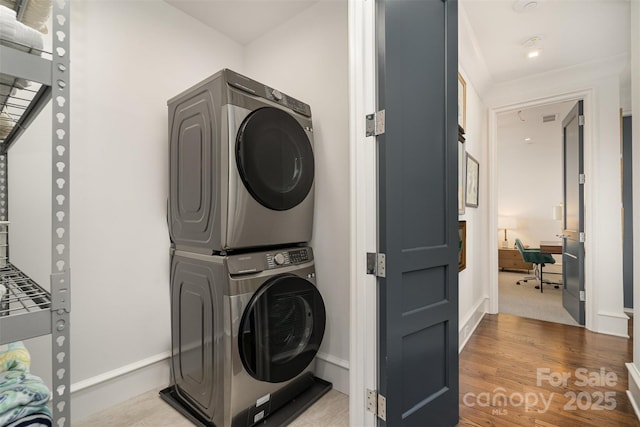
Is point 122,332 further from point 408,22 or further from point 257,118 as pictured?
point 408,22

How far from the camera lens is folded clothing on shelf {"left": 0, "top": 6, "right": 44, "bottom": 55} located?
0.64 metres

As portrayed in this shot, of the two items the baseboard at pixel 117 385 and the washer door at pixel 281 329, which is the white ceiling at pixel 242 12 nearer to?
the washer door at pixel 281 329

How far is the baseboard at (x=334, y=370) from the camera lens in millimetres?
1928

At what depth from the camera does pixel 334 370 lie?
6.51 feet

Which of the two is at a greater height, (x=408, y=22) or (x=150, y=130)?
(x=408, y=22)

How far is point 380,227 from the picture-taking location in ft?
4.24

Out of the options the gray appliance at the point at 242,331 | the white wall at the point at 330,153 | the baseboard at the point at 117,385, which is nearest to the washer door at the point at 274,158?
the white wall at the point at 330,153

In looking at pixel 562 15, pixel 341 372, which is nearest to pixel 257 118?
pixel 341 372

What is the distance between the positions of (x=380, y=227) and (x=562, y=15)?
2555mm

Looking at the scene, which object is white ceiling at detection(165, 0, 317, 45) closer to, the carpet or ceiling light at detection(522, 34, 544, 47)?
ceiling light at detection(522, 34, 544, 47)

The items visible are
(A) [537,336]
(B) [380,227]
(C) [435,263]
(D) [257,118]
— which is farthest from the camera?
(A) [537,336]

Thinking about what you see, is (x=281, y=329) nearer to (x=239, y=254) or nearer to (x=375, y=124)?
(x=239, y=254)

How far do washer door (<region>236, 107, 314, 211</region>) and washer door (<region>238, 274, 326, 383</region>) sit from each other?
0.46 metres

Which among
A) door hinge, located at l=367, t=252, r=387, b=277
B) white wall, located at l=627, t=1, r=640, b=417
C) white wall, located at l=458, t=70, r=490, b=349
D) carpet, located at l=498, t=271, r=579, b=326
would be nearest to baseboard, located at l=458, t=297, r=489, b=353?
white wall, located at l=458, t=70, r=490, b=349
